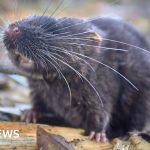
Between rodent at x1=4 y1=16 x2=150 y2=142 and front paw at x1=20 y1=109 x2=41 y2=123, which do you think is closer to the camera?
rodent at x1=4 y1=16 x2=150 y2=142

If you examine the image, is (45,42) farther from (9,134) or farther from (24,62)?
(9,134)

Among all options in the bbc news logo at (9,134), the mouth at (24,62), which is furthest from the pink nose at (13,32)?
the bbc news logo at (9,134)

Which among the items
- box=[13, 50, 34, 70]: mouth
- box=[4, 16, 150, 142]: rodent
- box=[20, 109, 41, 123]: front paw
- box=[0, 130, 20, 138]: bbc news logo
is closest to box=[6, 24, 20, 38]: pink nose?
box=[4, 16, 150, 142]: rodent

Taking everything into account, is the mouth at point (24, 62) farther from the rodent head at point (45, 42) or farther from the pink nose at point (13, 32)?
the pink nose at point (13, 32)

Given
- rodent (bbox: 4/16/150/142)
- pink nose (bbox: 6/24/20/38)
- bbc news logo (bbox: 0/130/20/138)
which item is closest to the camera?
bbc news logo (bbox: 0/130/20/138)

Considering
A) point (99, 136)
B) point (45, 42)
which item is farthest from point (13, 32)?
point (99, 136)

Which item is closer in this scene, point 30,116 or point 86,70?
point 86,70

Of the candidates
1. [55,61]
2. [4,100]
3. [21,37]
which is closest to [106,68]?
[55,61]

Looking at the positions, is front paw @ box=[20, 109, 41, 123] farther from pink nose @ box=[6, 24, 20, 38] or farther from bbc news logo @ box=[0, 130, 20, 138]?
pink nose @ box=[6, 24, 20, 38]
